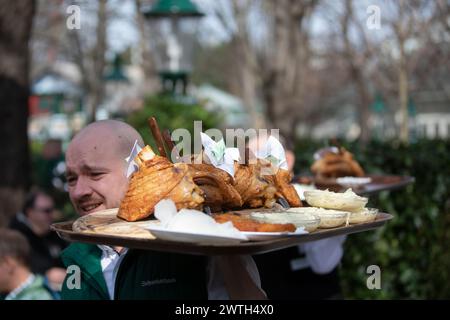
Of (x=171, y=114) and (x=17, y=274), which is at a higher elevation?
(x=171, y=114)

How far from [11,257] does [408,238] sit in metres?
4.30

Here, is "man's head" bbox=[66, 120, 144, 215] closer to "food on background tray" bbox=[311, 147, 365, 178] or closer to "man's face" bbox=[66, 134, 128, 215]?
"man's face" bbox=[66, 134, 128, 215]

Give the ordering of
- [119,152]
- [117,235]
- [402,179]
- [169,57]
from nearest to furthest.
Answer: [117,235] → [119,152] → [402,179] → [169,57]

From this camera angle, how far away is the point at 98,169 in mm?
2721

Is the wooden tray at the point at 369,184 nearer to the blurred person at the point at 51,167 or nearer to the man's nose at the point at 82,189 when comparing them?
the man's nose at the point at 82,189

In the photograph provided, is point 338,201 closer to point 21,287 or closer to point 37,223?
point 21,287

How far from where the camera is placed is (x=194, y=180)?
2424 millimetres

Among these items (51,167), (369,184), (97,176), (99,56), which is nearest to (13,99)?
(51,167)

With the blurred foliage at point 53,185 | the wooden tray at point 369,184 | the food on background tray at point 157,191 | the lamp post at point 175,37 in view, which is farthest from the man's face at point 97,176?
the lamp post at point 175,37

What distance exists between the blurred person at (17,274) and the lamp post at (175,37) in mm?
6339

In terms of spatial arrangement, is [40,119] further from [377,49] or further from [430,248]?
[430,248]

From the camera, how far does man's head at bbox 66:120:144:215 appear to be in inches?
107
